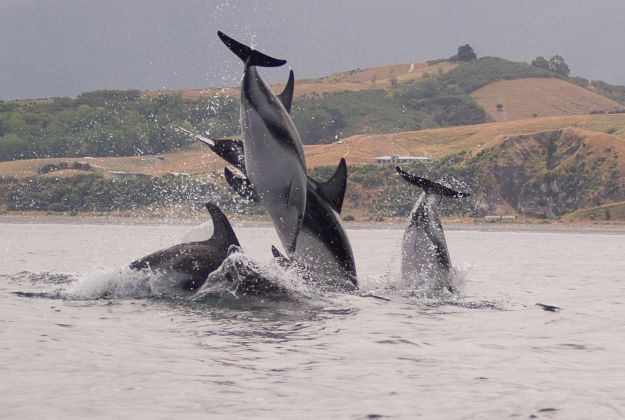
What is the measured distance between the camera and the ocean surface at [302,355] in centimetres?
898

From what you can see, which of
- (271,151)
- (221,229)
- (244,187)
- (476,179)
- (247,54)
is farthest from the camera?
(476,179)

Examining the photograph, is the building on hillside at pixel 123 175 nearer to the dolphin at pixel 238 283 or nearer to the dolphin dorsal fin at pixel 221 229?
the dolphin dorsal fin at pixel 221 229

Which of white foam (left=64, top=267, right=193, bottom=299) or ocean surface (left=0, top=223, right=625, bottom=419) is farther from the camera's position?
white foam (left=64, top=267, right=193, bottom=299)

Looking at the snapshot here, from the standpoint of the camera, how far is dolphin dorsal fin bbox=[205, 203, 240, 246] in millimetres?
16578

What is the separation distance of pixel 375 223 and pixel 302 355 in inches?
3390

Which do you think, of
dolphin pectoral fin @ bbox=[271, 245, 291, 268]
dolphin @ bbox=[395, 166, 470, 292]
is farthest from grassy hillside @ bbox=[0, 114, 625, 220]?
dolphin pectoral fin @ bbox=[271, 245, 291, 268]

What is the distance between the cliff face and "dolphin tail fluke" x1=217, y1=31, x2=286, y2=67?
314ft

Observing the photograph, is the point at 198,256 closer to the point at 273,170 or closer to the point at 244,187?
the point at 244,187

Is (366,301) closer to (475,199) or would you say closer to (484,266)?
(484,266)

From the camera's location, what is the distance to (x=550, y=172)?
366 feet

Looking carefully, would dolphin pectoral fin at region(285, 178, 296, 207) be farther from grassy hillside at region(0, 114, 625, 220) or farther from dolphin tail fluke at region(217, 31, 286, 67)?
grassy hillside at region(0, 114, 625, 220)

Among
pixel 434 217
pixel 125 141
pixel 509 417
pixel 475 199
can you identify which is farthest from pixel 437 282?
pixel 125 141

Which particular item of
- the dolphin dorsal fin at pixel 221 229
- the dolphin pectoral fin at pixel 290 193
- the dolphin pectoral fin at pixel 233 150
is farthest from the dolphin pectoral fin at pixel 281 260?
the dolphin pectoral fin at pixel 233 150

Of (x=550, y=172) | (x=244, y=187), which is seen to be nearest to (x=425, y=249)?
(x=244, y=187)
